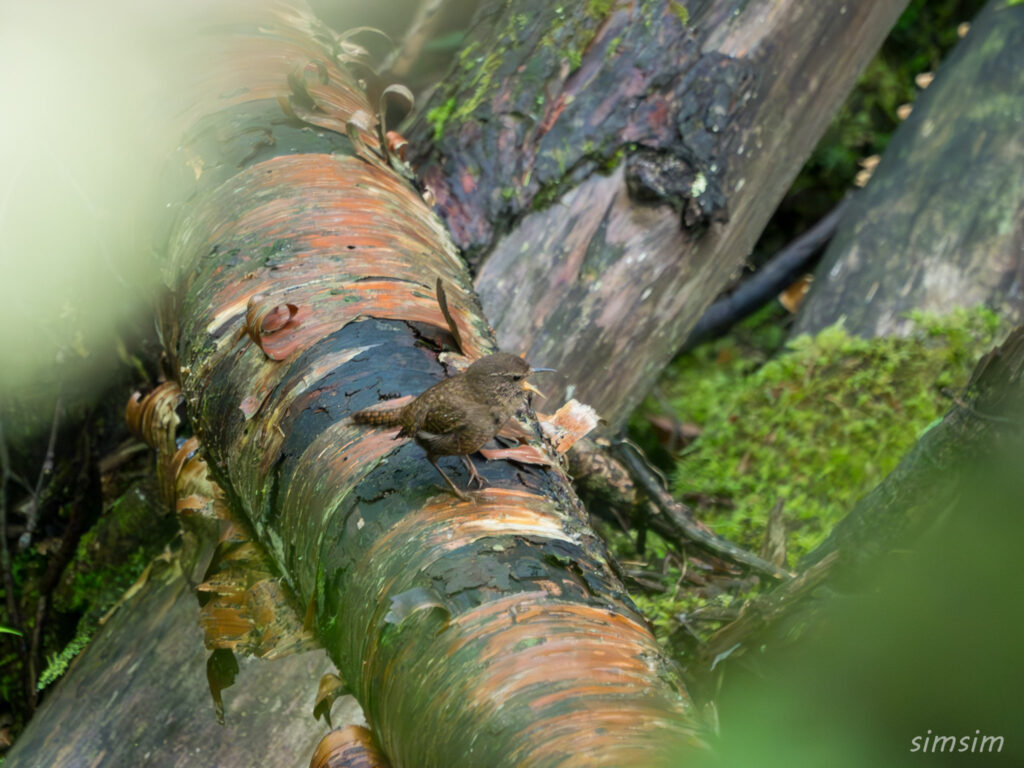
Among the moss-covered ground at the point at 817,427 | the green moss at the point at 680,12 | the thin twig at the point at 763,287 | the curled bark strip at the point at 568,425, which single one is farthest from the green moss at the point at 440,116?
the thin twig at the point at 763,287

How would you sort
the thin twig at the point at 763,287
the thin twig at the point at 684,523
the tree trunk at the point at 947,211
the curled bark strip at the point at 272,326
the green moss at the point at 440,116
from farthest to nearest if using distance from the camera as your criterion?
the thin twig at the point at 763,287 → the tree trunk at the point at 947,211 → the green moss at the point at 440,116 → the thin twig at the point at 684,523 → the curled bark strip at the point at 272,326

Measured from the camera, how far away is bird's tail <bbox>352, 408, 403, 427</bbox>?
1583mm

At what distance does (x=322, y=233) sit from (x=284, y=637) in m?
1.01

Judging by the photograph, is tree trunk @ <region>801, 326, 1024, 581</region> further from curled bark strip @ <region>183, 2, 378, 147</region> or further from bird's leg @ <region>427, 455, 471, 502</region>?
curled bark strip @ <region>183, 2, 378, 147</region>

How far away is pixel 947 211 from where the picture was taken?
3.74 meters

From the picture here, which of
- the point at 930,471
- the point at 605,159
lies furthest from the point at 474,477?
the point at 605,159

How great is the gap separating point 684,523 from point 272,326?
1.39m

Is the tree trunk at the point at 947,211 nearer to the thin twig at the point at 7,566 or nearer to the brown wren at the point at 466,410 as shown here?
the brown wren at the point at 466,410

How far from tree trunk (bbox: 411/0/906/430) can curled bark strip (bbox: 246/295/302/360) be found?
3.06ft

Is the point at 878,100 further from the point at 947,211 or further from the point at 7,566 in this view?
the point at 7,566

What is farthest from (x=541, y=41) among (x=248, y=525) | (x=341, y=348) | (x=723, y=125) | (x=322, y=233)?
(x=248, y=525)

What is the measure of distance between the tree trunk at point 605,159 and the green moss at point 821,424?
23.0 inches

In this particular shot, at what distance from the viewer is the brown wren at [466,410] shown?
1.45 m

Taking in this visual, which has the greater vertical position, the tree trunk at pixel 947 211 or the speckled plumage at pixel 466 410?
the tree trunk at pixel 947 211
